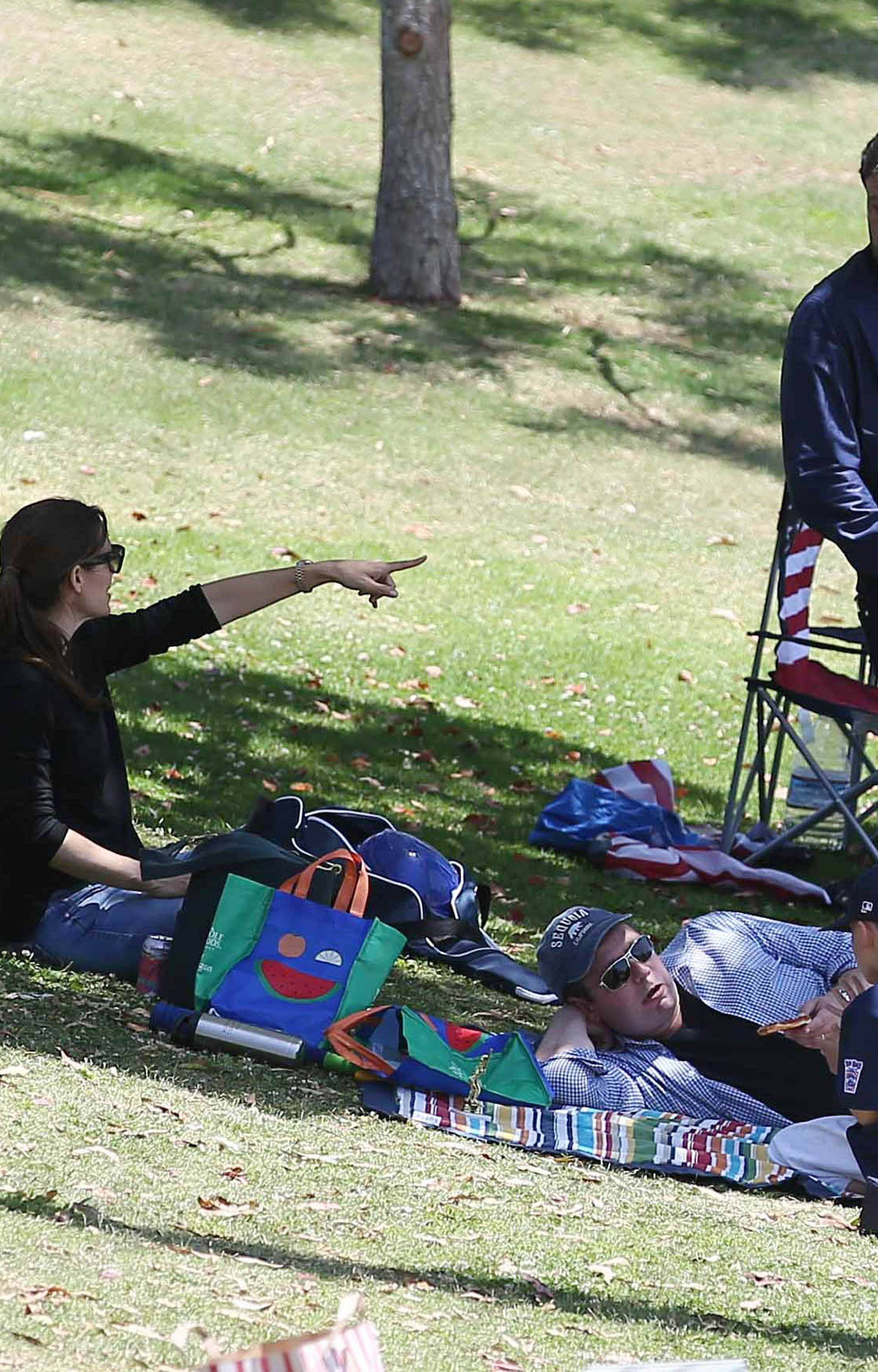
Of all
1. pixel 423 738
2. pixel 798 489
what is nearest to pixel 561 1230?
pixel 798 489

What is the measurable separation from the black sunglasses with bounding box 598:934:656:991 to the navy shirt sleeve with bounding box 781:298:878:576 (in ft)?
5.47

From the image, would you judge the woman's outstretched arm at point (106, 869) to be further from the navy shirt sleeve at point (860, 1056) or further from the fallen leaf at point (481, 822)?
the fallen leaf at point (481, 822)

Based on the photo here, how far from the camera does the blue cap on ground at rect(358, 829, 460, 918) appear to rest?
5.31 metres

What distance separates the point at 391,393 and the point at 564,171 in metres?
6.06

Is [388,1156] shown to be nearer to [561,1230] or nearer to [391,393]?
[561,1230]

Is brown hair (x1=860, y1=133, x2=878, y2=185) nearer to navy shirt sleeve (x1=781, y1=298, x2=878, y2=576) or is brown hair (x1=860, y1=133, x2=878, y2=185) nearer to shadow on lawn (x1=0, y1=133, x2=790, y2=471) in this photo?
navy shirt sleeve (x1=781, y1=298, x2=878, y2=576)

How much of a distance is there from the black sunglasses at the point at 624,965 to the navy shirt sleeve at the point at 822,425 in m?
1.67

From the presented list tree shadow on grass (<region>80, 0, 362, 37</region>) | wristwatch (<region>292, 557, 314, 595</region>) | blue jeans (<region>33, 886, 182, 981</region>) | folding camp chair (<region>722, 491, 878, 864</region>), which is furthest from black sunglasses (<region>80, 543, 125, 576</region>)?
tree shadow on grass (<region>80, 0, 362, 37</region>)

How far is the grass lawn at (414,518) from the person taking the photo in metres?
3.15

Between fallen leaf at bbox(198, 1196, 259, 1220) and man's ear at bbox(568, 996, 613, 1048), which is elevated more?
fallen leaf at bbox(198, 1196, 259, 1220)

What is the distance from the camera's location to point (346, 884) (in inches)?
176

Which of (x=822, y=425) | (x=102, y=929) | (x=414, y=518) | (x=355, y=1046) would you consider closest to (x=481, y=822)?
(x=822, y=425)

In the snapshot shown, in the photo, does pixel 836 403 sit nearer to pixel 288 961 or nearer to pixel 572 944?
pixel 572 944

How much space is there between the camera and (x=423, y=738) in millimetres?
8258
